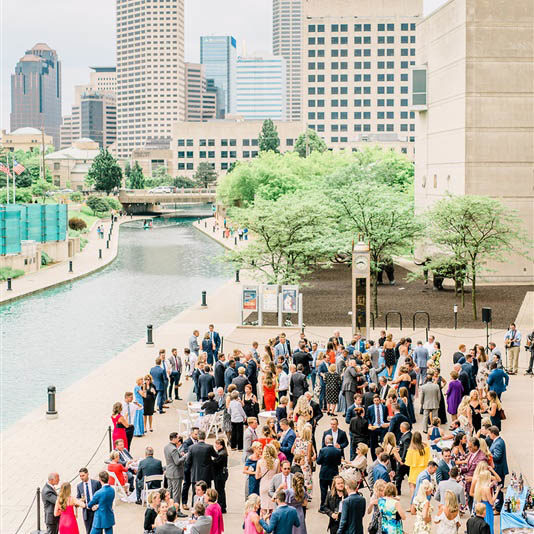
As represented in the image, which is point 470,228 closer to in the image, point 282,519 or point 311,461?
point 311,461

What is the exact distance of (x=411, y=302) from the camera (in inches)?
1612

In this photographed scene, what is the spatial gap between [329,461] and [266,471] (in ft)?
4.28

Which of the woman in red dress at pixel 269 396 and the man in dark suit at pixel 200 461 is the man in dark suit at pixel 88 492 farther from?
the woman in red dress at pixel 269 396

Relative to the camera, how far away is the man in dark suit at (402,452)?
47.3 feet

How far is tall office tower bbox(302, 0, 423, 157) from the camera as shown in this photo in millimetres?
177875

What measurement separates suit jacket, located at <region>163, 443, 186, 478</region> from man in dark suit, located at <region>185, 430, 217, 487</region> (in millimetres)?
129

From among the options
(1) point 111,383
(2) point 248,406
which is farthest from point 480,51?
(2) point 248,406

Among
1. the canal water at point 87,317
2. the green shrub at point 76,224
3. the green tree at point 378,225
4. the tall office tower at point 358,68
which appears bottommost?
the canal water at point 87,317

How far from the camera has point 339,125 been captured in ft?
609

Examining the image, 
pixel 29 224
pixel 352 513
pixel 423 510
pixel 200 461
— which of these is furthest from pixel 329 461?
pixel 29 224

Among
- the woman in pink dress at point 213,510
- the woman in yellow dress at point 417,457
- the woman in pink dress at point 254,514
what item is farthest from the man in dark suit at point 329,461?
the woman in pink dress at point 254,514

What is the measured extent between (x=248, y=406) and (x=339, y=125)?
6736 inches

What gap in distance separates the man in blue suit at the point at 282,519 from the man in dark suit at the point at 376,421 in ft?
17.0

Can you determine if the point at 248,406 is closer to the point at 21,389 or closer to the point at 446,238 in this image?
the point at 21,389
